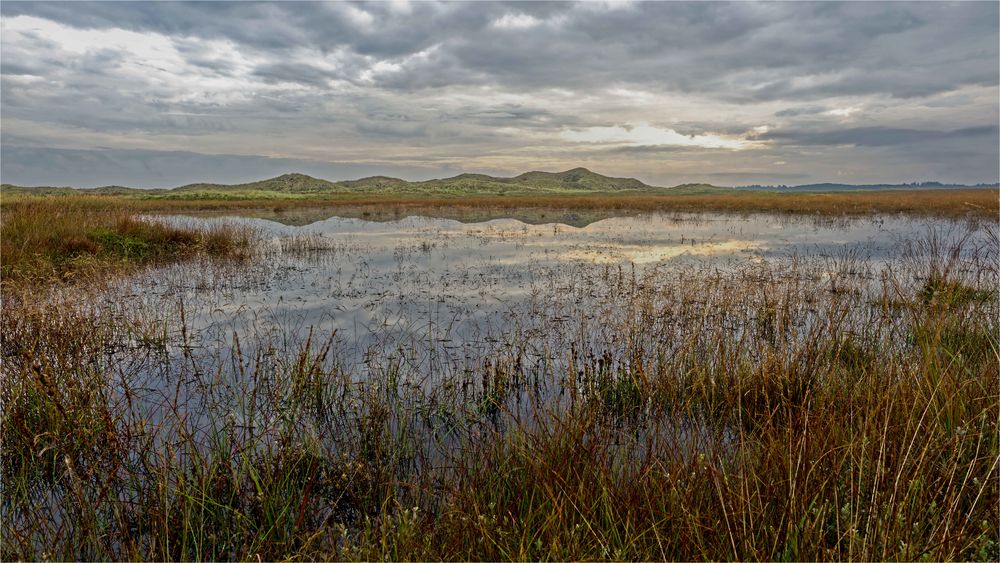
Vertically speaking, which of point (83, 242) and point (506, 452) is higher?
point (83, 242)

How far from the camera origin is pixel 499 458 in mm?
4613

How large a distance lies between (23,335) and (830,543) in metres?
11.0

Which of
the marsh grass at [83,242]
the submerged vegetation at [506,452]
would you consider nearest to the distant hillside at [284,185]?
the marsh grass at [83,242]

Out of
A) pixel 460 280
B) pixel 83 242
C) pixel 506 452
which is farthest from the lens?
pixel 83 242

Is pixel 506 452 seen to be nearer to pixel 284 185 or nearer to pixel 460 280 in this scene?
pixel 460 280

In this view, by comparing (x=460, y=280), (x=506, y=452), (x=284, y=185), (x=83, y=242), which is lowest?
(x=506, y=452)

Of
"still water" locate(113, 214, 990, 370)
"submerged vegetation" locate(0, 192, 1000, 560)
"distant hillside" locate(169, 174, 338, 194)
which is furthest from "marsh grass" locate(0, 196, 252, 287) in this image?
"distant hillside" locate(169, 174, 338, 194)

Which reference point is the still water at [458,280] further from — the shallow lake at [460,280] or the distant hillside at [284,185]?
the distant hillside at [284,185]

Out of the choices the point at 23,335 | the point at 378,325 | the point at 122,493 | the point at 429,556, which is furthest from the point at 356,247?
the point at 429,556

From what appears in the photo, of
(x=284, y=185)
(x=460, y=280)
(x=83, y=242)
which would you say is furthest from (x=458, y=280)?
(x=284, y=185)

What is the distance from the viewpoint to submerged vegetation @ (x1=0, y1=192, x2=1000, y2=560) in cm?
340

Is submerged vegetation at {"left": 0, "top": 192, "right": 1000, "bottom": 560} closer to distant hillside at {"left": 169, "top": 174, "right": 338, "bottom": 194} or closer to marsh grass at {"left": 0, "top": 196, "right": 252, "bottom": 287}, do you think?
marsh grass at {"left": 0, "top": 196, "right": 252, "bottom": 287}

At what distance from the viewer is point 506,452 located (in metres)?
5.09

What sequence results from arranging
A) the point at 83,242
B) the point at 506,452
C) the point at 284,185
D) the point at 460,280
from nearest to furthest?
1. the point at 506,452
2. the point at 460,280
3. the point at 83,242
4. the point at 284,185
